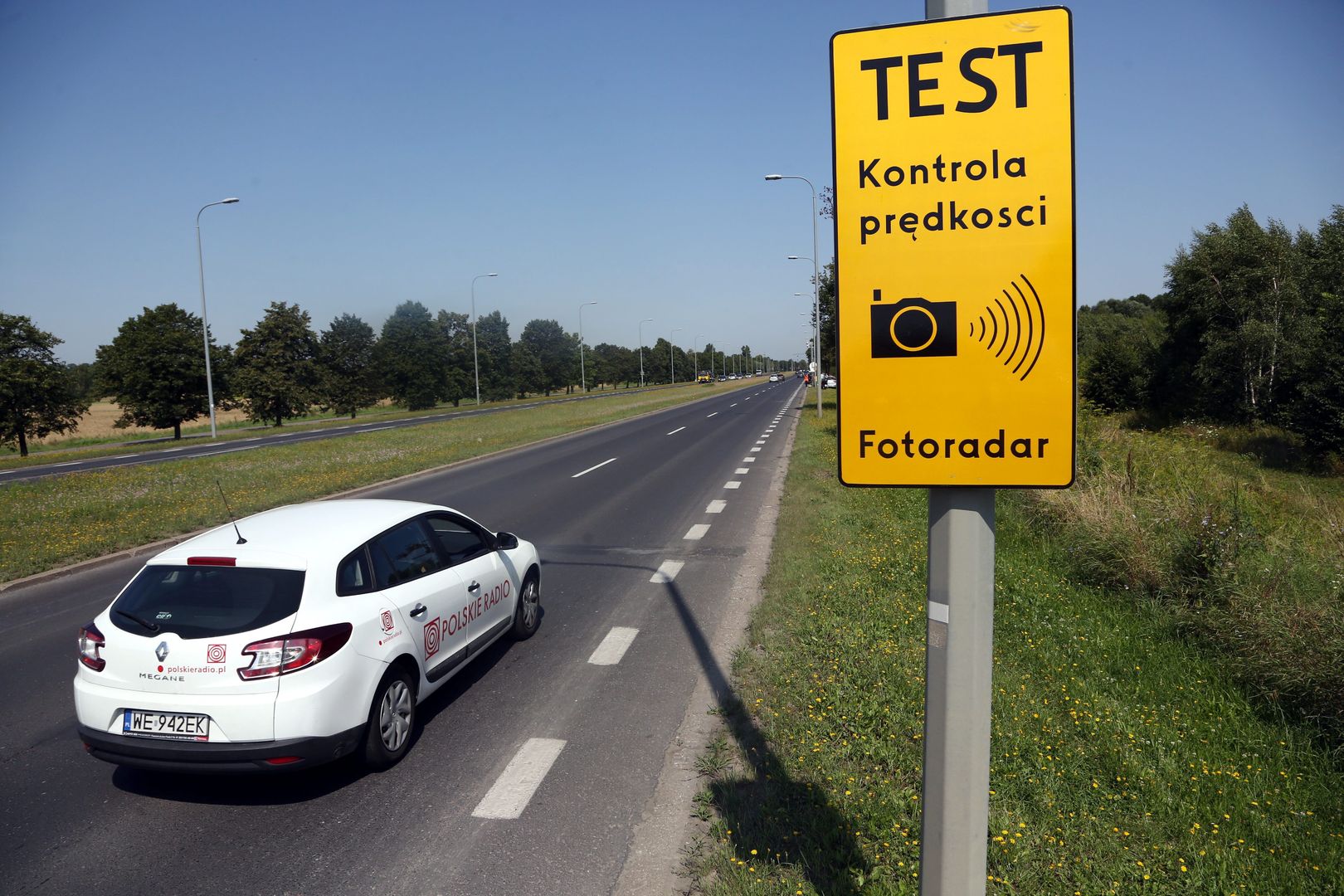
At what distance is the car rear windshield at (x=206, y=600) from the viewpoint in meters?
4.56

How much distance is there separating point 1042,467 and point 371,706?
4164mm

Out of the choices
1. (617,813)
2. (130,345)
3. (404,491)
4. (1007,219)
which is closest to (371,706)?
(617,813)

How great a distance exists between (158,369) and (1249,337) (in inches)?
1872

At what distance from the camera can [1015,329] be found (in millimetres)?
1917

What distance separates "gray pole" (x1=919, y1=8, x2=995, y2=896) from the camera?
6.42ft

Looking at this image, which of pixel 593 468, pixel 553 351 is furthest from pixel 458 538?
pixel 553 351

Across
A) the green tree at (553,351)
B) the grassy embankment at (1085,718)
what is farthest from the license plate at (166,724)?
Result: the green tree at (553,351)

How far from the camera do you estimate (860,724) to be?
4.99 m

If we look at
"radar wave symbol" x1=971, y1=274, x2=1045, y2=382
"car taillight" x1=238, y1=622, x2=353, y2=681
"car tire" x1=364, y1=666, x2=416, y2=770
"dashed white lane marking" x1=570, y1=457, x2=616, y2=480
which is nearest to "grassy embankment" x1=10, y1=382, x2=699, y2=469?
"dashed white lane marking" x1=570, y1=457, x2=616, y2=480

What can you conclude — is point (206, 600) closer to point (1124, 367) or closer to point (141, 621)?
point (141, 621)

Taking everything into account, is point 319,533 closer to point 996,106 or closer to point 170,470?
point 996,106

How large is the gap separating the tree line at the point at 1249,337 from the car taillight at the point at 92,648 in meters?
26.1

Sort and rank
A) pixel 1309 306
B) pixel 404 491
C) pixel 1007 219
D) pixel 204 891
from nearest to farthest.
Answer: pixel 1007 219 → pixel 204 891 → pixel 404 491 → pixel 1309 306

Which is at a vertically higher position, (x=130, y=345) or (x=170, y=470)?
(x=130, y=345)
